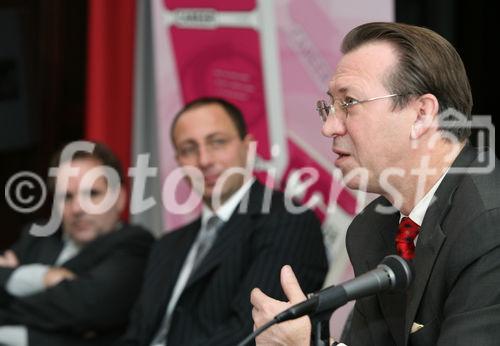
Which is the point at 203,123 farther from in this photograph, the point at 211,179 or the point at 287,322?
the point at 287,322

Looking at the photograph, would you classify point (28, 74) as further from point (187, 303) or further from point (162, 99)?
point (187, 303)

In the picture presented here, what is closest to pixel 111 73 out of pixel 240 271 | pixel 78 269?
pixel 78 269

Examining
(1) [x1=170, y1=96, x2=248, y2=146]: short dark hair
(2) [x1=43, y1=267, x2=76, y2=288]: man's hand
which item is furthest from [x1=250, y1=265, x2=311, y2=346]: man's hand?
(2) [x1=43, y1=267, x2=76, y2=288]: man's hand

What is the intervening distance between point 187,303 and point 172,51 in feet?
4.70

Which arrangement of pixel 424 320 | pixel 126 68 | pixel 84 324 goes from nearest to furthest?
pixel 424 320, pixel 84 324, pixel 126 68

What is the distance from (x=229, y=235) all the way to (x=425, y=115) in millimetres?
1199

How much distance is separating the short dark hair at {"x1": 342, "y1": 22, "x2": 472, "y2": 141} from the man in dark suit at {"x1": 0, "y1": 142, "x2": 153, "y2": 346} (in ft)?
5.76

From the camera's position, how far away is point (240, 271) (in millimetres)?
3035

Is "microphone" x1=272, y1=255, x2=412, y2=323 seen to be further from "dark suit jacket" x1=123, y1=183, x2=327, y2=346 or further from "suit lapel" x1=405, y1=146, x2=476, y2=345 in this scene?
"dark suit jacket" x1=123, y1=183, x2=327, y2=346

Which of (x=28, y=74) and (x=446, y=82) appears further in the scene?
(x=28, y=74)

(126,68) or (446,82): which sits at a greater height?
(446,82)

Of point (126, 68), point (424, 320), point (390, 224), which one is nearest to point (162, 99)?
point (126, 68)

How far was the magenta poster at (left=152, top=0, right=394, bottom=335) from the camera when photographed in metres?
3.49

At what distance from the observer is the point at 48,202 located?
16.7 feet
